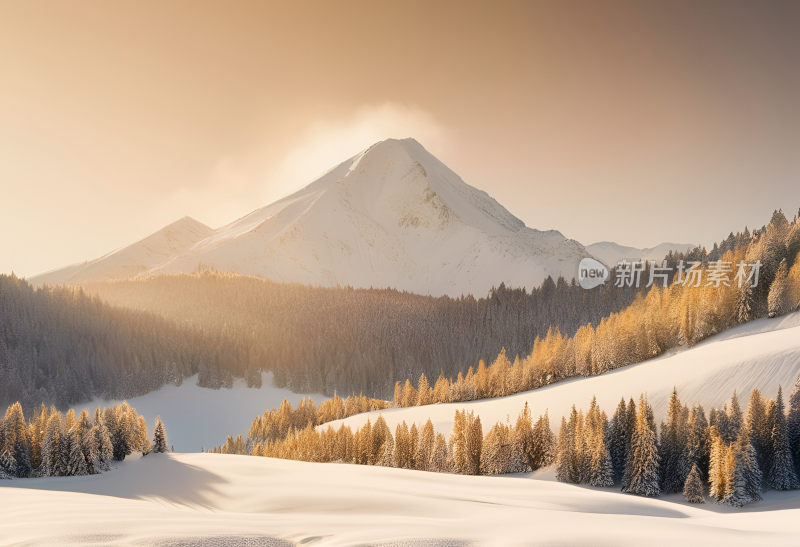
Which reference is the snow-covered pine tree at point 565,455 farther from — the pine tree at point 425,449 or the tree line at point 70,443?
the tree line at point 70,443

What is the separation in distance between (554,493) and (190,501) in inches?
919

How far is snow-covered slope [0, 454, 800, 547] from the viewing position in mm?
13734

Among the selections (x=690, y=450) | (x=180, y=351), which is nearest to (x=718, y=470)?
(x=690, y=450)

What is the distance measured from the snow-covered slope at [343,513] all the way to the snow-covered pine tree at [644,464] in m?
8.42

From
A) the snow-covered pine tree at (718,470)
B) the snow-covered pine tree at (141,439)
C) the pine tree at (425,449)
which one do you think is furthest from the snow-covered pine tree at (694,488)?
the snow-covered pine tree at (141,439)

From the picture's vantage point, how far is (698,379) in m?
63.3

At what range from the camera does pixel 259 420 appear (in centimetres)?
11894

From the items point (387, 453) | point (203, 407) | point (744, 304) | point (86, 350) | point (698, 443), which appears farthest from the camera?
point (203, 407)

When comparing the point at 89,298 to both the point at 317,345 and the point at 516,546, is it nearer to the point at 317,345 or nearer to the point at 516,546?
the point at 317,345

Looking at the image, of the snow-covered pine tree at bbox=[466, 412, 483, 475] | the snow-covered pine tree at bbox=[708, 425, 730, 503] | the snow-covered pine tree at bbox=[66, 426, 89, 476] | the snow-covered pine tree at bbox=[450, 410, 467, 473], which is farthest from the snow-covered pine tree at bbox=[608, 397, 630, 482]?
the snow-covered pine tree at bbox=[66, 426, 89, 476]

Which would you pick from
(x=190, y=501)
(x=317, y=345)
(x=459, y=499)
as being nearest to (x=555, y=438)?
(x=459, y=499)

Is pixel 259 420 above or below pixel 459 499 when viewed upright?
below

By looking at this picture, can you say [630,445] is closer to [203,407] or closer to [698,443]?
[698,443]

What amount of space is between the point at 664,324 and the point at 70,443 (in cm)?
8796
